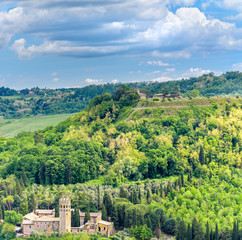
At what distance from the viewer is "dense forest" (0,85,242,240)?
157 feet

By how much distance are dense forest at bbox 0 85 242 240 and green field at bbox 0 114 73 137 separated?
112ft

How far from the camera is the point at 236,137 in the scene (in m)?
67.7

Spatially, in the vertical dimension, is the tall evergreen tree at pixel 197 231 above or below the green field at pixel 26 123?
below

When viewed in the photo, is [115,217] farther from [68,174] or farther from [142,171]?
[142,171]

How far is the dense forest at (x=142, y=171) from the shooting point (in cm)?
4794

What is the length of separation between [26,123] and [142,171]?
81.0 metres

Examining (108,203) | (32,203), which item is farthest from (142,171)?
(32,203)

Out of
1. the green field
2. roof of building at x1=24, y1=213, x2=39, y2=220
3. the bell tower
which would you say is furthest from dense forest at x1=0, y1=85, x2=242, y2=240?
the green field

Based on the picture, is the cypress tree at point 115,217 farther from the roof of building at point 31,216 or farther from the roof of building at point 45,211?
the roof of building at point 31,216

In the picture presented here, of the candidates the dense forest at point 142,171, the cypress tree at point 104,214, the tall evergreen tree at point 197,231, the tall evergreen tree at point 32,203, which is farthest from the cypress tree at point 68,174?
the tall evergreen tree at point 197,231

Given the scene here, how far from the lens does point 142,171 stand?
2468 inches

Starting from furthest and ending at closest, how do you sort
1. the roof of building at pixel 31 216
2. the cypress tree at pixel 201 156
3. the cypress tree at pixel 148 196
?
the cypress tree at pixel 201 156, the cypress tree at pixel 148 196, the roof of building at pixel 31 216

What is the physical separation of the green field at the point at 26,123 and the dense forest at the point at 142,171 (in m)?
34.2

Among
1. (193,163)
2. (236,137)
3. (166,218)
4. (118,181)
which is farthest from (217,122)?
(166,218)
